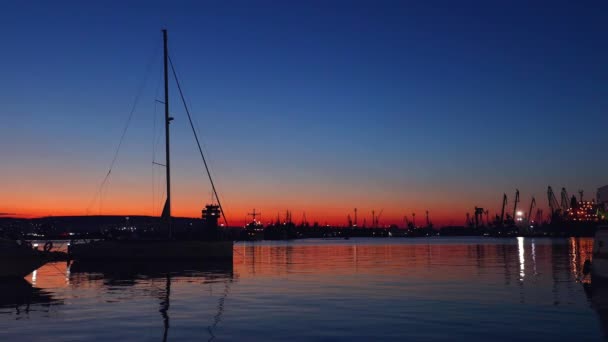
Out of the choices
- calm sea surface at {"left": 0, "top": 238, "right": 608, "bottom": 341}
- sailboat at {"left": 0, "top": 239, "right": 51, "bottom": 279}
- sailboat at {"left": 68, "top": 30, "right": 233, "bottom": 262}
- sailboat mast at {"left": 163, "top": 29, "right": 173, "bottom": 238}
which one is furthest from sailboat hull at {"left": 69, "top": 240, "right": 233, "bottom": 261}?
sailboat at {"left": 0, "top": 239, "right": 51, "bottom": 279}

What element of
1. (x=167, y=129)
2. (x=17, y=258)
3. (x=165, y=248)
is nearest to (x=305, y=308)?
(x=17, y=258)

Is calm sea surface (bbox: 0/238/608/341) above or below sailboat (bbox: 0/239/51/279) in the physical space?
below

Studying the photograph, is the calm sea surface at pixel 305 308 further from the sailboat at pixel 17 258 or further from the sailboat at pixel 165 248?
the sailboat at pixel 165 248

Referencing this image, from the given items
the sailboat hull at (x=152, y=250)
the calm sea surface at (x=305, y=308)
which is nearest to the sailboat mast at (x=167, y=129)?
the sailboat hull at (x=152, y=250)

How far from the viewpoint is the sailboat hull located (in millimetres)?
63688

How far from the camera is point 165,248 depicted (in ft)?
209

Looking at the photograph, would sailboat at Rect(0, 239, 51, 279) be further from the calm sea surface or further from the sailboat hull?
the sailboat hull

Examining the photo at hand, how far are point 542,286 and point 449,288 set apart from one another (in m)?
6.29

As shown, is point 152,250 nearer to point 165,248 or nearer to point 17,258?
point 165,248

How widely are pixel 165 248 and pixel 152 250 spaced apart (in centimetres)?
146

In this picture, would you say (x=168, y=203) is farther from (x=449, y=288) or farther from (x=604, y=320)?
(x=604, y=320)

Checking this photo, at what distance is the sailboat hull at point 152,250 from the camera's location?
63.7 m

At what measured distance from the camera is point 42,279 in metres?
47.8

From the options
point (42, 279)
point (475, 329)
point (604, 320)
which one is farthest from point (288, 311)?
point (42, 279)
